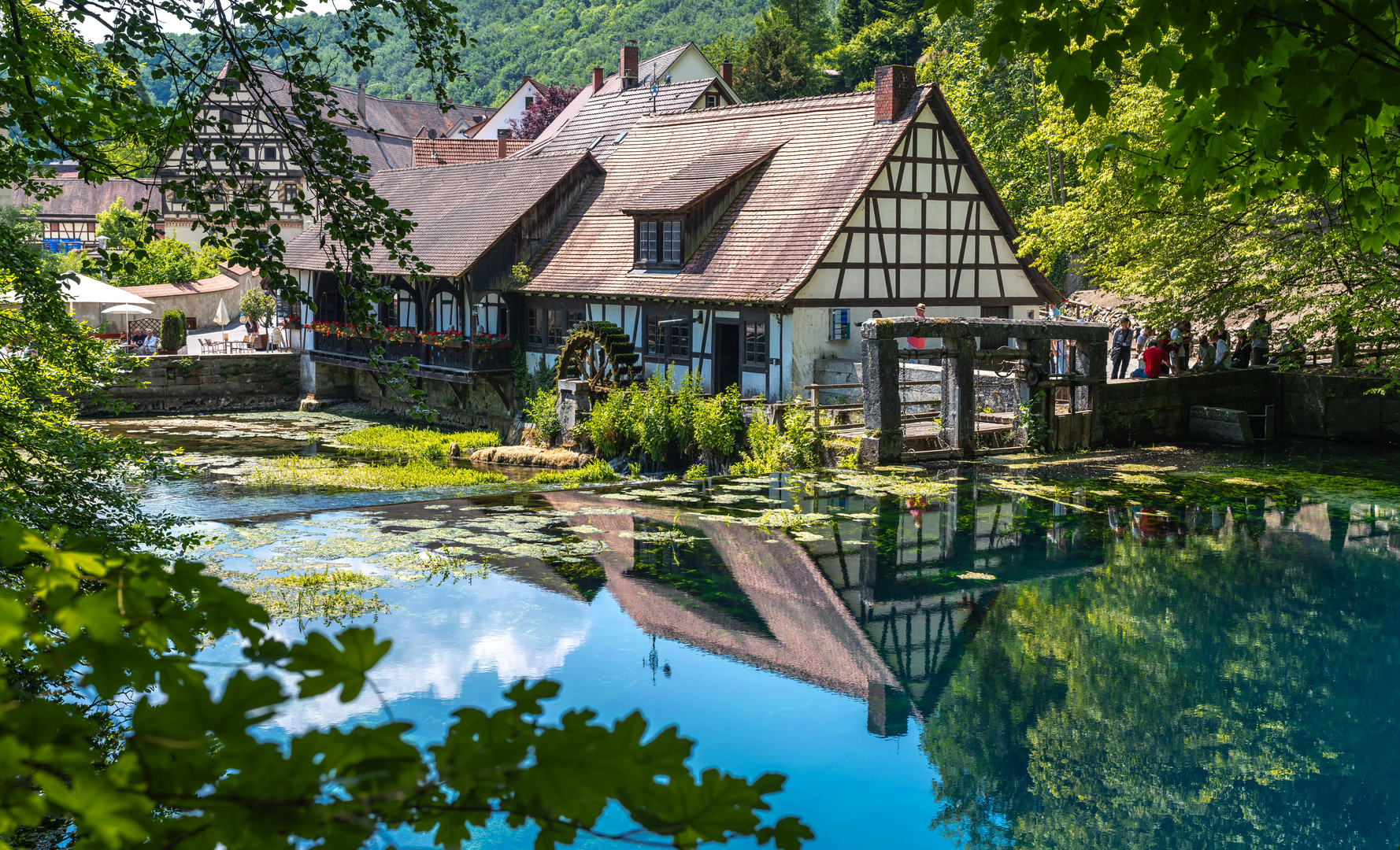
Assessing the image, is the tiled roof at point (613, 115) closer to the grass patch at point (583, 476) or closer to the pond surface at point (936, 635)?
the grass patch at point (583, 476)

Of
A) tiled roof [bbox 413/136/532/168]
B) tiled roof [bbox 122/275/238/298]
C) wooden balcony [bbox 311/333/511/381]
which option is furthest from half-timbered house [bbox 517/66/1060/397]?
tiled roof [bbox 122/275/238/298]

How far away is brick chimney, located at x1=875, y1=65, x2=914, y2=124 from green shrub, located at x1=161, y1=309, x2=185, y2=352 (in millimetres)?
21706

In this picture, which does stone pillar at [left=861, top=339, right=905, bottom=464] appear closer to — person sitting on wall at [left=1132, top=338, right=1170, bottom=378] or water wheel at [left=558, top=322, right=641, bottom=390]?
person sitting on wall at [left=1132, top=338, right=1170, bottom=378]

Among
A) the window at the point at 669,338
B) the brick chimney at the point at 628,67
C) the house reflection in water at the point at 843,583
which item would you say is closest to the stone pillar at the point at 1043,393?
the house reflection in water at the point at 843,583

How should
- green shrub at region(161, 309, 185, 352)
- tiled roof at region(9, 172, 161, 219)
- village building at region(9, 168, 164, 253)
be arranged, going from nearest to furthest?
green shrub at region(161, 309, 185, 352) → village building at region(9, 168, 164, 253) → tiled roof at region(9, 172, 161, 219)

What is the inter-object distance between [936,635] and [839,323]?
46.2 ft

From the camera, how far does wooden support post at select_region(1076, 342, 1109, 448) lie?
2014 centimetres

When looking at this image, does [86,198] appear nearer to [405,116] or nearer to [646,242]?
[405,116]

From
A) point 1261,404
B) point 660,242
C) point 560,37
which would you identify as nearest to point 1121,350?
point 1261,404

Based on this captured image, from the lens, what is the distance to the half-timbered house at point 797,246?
79.0 feet

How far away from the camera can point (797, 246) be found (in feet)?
79.3

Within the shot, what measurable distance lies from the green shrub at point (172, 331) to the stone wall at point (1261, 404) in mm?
26674

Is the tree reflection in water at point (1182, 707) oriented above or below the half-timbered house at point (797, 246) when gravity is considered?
below

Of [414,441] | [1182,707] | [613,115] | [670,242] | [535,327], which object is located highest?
[613,115]
